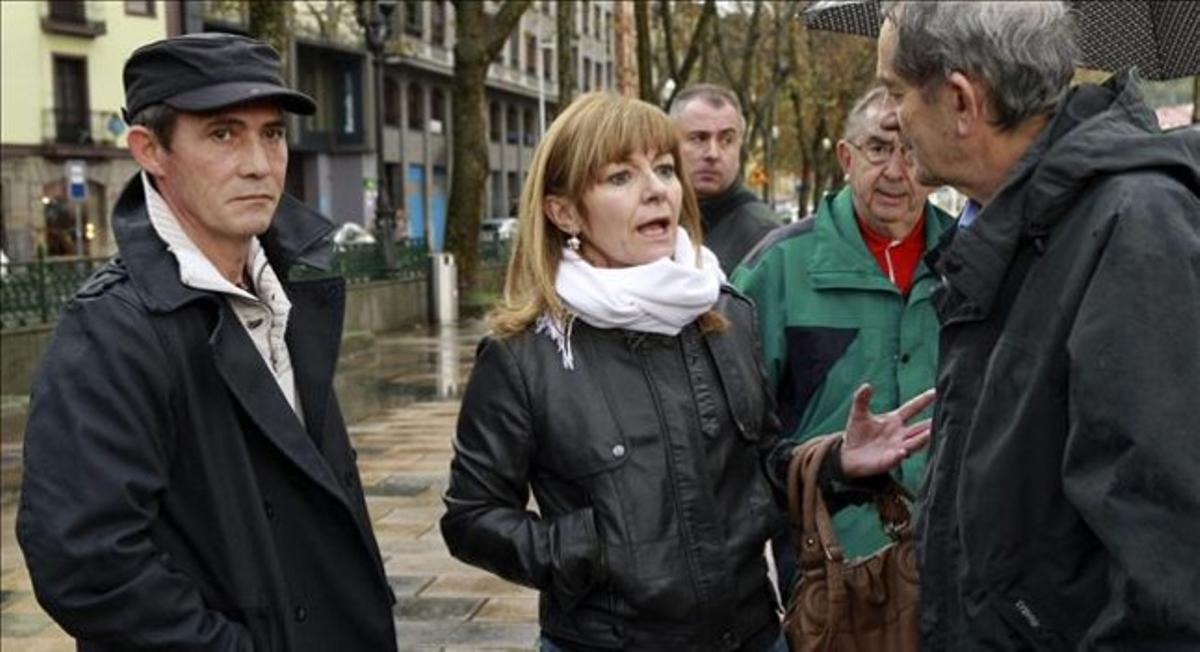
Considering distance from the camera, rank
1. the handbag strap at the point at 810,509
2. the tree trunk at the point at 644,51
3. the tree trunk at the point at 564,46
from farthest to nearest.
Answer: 1. the tree trunk at the point at 644,51
2. the tree trunk at the point at 564,46
3. the handbag strap at the point at 810,509

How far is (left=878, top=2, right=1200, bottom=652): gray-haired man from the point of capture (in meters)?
1.91

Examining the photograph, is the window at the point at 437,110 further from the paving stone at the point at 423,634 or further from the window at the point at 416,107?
the paving stone at the point at 423,634

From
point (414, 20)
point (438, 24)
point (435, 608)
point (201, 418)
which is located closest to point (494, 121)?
point (438, 24)

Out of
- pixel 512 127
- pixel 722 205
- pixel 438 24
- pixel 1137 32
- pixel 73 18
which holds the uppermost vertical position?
pixel 438 24

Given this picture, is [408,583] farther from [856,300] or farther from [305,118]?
[305,118]

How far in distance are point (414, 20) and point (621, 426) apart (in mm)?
52560

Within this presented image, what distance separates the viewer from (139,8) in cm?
4341

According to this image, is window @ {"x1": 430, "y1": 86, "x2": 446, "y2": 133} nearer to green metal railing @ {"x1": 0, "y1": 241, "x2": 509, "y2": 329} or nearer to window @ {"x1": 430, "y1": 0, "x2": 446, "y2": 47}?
window @ {"x1": 430, "y1": 0, "x2": 446, "y2": 47}

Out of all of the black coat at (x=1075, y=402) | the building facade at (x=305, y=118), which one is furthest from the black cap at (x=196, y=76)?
the building facade at (x=305, y=118)

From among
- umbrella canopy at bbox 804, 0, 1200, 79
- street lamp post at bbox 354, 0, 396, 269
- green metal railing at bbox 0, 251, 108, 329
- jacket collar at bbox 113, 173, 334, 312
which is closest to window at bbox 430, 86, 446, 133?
street lamp post at bbox 354, 0, 396, 269

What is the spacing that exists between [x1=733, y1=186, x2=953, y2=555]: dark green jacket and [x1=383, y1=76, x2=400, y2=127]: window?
50.9 m

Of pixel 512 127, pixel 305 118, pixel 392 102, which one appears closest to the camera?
pixel 305 118

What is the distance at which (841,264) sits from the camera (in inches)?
144

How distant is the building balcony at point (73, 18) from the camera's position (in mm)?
39781
